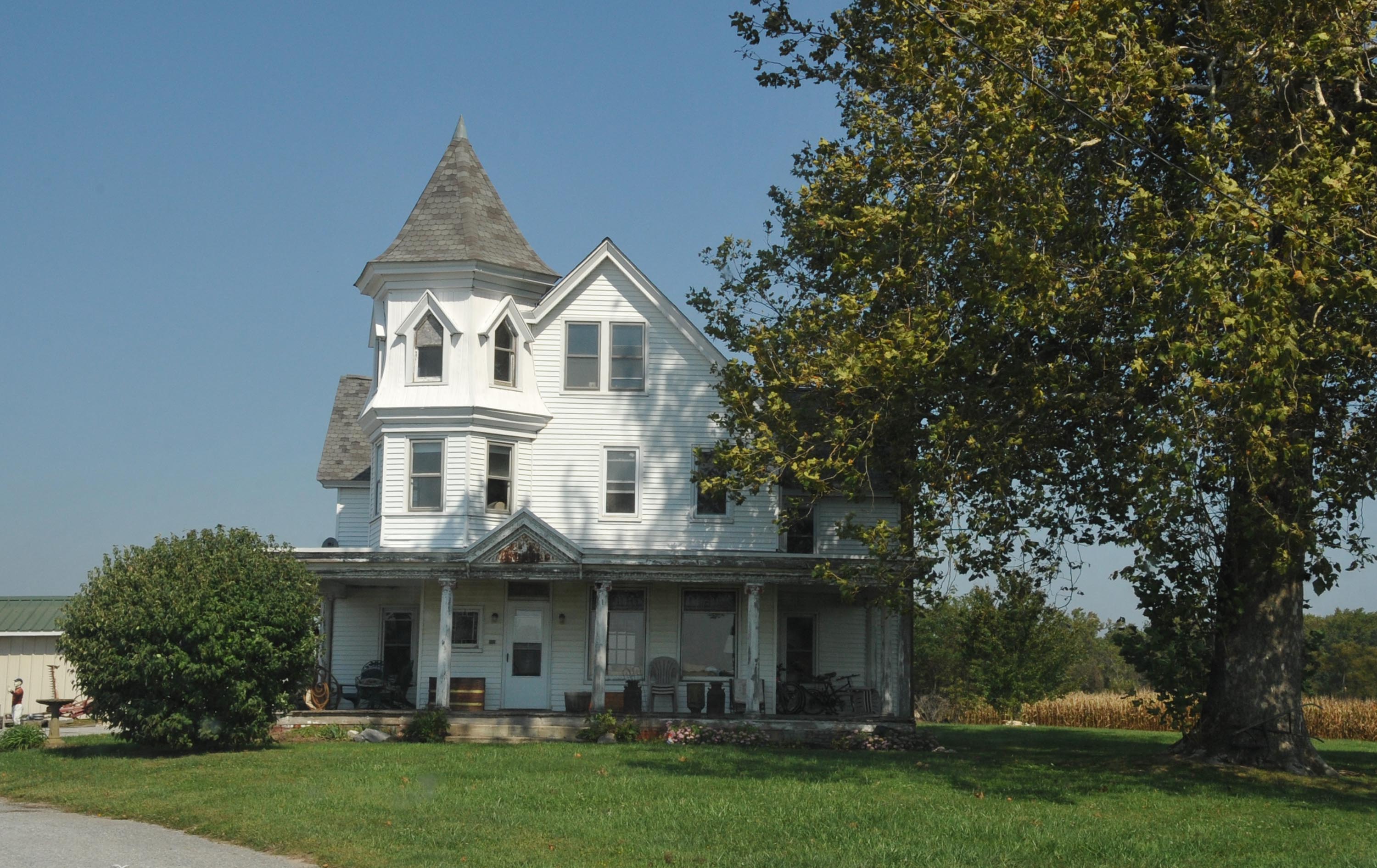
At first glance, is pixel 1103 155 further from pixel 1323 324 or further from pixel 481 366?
pixel 481 366

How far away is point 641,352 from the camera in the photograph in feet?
94.1

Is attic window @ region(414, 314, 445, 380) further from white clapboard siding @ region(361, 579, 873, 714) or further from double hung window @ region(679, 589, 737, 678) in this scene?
double hung window @ region(679, 589, 737, 678)

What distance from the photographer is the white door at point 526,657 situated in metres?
27.7

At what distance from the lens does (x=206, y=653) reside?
747 inches

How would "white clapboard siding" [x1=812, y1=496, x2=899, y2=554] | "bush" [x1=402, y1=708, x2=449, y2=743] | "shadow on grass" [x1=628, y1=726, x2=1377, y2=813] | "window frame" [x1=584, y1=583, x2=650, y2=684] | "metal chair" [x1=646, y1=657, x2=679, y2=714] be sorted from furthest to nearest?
"white clapboard siding" [x1=812, y1=496, x2=899, y2=554] < "window frame" [x1=584, y1=583, x2=650, y2=684] < "metal chair" [x1=646, y1=657, x2=679, y2=714] < "bush" [x1=402, y1=708, x2=449, y2=743] < "shadow on grass" [x1=628, y1=726, x2=1377, y2=813]

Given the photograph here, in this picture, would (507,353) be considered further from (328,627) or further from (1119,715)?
(1119,715)

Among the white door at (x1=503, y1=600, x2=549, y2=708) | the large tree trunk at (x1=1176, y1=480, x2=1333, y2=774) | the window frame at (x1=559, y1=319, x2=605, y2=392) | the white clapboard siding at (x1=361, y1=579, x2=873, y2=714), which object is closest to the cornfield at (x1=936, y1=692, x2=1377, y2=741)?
the white clapboard siding at (x1=361, y1=579, x2=873, y2=714)

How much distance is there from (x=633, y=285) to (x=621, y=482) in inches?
171

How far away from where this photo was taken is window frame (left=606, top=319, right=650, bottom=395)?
28.5m

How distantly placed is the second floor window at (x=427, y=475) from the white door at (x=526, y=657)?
2768mm

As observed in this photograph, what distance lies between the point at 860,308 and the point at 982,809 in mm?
6427

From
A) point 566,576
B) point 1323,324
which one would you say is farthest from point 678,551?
point 1323,324

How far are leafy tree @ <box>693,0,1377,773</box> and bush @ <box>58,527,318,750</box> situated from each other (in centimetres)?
742

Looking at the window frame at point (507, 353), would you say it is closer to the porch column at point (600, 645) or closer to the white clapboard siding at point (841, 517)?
the porch column at point (600, 645)
